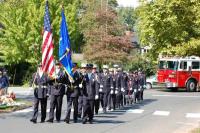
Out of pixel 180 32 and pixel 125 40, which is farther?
pixel 125 40

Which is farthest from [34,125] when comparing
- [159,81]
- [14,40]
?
[14,40]

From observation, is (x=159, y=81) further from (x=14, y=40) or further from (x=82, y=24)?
(x=82, y=24)

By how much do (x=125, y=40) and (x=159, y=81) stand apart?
22.5m

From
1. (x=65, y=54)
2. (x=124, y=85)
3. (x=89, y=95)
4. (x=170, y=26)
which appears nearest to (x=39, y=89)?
(x=65, y=54)

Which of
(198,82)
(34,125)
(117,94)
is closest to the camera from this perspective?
(34,125)

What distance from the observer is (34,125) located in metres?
18.2

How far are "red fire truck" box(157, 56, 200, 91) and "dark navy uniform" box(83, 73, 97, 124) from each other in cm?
2508

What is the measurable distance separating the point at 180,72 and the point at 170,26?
561 cm

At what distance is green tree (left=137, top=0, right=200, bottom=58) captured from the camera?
48062 millimetres

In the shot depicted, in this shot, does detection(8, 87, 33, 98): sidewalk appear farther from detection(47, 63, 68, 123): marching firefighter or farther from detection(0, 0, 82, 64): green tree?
detection(47, 63, 68, 123): marching firefighter

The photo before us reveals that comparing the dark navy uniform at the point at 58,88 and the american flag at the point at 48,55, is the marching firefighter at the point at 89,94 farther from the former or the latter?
the american flag at the point at 48,55

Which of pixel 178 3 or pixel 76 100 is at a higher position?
pixel 178 3

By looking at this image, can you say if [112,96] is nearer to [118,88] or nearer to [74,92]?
[118,88]

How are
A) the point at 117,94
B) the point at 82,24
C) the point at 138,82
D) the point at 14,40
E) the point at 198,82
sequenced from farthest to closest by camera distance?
the point at 82,24, the point at 14,40, the point at 198,82, the point at 138,82, the point at 117,94
